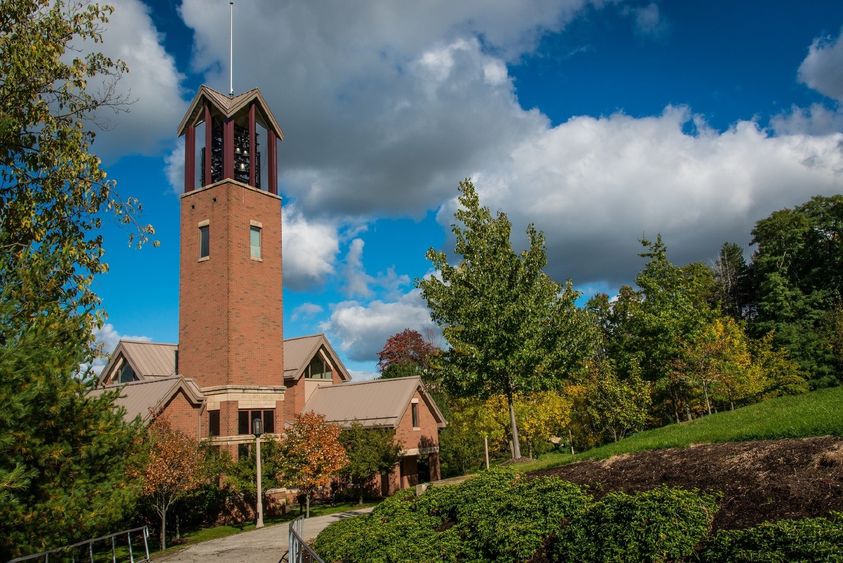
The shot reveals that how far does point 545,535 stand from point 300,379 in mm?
30099

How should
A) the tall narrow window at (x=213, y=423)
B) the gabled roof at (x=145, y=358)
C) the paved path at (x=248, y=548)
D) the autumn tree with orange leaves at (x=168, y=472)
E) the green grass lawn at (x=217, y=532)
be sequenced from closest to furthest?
the paved path at (x=248, y=548) → the autumn tree with orange leaves at (x=168, y=472) → the green grass lawn at (x=217, y=532) → the tall narrow window at (x=213, y=423) → the gabled roof at (x=145, y=358)

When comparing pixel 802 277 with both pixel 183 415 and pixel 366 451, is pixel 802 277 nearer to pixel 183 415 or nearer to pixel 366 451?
pixel 366 451

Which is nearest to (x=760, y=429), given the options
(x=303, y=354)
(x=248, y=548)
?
(x=248, y=548)

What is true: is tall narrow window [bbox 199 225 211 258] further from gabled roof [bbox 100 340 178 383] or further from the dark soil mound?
the dark soil mound

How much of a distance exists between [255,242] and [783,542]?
2944 centimetres

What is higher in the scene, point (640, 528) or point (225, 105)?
point (225, 105)

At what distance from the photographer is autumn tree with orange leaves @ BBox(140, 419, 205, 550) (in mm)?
21875

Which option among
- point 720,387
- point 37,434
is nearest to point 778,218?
point 720,387

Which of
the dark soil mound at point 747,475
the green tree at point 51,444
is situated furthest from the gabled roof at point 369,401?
the dark soil mound at point 747,475

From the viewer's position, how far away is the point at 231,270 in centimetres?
3128

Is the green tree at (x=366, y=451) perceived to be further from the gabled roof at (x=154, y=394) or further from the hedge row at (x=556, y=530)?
the hedge row at (x=556, y=530)

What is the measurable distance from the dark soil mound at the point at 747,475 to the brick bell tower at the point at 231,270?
2228cm

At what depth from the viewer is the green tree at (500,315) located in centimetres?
1902

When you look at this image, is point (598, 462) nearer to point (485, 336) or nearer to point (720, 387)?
point (485, 336)
